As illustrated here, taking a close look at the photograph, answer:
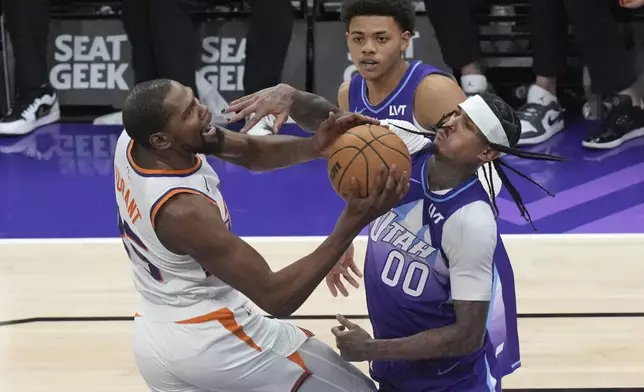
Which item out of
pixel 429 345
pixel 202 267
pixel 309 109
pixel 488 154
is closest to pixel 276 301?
pixel 202 267

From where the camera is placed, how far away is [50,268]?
527cm

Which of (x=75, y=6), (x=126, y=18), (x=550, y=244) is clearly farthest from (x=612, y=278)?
(x=75, y=6)

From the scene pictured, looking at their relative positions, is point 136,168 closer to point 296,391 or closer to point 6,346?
point 296,391

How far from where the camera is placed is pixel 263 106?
3383mm

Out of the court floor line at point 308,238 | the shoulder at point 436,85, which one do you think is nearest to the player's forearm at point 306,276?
the shoulder at point 436,85

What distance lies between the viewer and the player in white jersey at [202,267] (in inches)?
110

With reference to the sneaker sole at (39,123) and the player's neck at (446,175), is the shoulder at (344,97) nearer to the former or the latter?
the player's neck at (446,175)

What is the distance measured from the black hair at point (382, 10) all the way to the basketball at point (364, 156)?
0.89 metres

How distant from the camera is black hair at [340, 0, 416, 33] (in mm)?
3615

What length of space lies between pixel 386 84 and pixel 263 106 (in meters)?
0.58

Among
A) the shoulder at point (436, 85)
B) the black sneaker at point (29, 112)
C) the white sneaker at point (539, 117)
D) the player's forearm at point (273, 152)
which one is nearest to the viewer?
the player's forearm at point (273, 152)

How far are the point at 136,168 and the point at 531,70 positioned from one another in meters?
5.90

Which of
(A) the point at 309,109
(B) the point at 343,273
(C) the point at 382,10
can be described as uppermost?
(C) the point at 382,10

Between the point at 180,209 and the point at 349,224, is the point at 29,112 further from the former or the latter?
the point at 349,224
